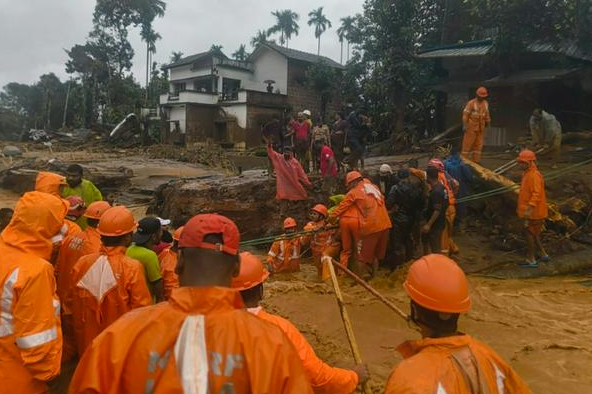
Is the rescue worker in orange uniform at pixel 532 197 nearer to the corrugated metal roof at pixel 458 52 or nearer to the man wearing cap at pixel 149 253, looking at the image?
the man wearing cap at pixel 149 253

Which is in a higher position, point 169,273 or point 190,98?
point 190,98

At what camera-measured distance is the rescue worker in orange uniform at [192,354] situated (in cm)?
145

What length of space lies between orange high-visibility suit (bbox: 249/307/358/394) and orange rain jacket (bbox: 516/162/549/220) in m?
5.64

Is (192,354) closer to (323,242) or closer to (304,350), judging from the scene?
(304,350)

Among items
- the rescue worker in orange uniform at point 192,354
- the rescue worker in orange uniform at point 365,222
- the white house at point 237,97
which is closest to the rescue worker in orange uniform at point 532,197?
the rescue worker in orange uniform at point 365,222

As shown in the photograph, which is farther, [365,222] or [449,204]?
[449,204]

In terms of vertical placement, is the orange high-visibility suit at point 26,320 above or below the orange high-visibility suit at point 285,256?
above

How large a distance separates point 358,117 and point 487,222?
11.6 ft

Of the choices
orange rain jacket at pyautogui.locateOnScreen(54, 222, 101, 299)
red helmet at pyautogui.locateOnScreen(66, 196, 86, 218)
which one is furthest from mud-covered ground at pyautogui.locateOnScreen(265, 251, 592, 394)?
red helmet at pyautogui.locateOnScreen(66, 196, 86, 218)

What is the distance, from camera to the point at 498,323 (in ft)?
17.3

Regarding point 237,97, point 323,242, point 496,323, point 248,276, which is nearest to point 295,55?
point 237,97

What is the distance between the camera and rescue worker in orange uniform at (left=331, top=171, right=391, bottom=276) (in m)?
6.64

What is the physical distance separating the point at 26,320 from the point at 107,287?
0.82 metres

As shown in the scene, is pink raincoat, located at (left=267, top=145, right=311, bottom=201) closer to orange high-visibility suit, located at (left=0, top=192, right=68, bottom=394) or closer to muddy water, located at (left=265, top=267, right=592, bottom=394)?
muddy water, located at (left=265, top=267, right=592, bottom=394)
